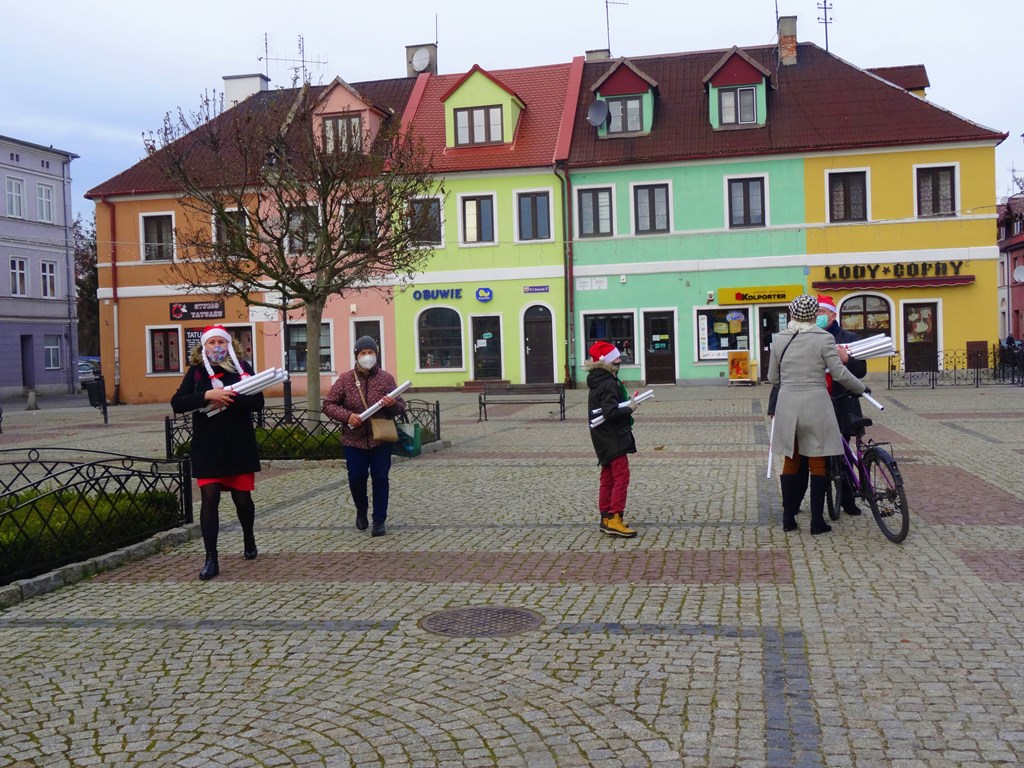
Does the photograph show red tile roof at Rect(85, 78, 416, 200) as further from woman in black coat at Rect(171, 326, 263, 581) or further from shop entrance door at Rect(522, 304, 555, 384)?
woman in black coat at Rect(171, 326, 263, 581)

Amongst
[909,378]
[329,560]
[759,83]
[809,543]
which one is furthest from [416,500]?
[759,83]

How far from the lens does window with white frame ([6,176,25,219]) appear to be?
157 feet

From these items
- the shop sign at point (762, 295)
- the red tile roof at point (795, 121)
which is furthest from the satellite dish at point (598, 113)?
the shop sign at point (762, 295)

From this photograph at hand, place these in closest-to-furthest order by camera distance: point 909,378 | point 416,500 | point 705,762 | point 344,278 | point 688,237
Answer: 1. point 705,762
2. point 416,500
3. point 344,278
4. point 909,378
5. point 688,237

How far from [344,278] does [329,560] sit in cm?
992

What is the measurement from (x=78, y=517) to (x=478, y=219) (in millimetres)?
27530

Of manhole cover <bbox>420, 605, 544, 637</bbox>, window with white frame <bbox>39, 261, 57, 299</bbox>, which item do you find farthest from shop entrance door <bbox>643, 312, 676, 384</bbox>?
window with white frame <bbox>39, 261, 57, 299</bbox>

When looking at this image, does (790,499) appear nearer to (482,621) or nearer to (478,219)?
(482,621)

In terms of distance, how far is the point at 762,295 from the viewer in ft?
108

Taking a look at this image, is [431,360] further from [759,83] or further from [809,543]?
[809,543]

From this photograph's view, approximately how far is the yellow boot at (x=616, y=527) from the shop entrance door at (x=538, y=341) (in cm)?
2563

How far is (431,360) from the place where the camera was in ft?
117

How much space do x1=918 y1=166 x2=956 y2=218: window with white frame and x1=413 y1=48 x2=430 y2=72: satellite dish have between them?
18.5 m

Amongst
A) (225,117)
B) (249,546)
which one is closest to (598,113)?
(225,117)
